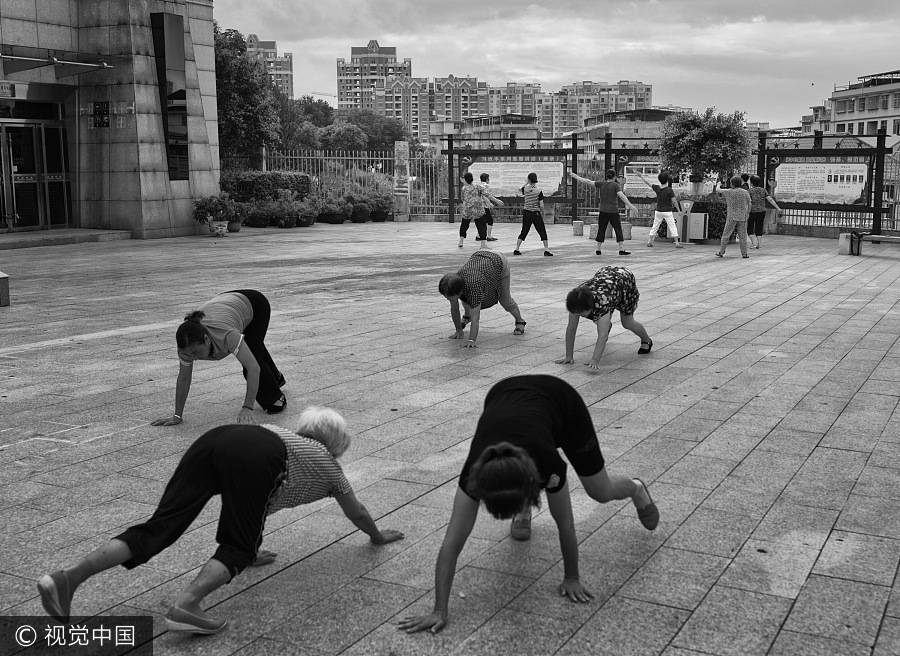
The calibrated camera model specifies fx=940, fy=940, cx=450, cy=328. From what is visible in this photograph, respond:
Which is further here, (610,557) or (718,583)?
(610,557)

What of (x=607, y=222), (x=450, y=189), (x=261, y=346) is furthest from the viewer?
(x=450, y=189)

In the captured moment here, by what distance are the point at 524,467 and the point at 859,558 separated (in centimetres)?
199

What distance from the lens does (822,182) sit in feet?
77.1

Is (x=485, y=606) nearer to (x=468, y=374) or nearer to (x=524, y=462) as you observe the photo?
(x=524, y=462)

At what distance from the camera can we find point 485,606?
3939 mm

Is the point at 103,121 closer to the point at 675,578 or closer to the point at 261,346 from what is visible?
the point at 261,346

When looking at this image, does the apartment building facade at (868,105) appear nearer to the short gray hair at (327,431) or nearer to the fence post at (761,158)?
the fence post at (761,158)

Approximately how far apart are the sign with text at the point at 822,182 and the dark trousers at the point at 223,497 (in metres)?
22.2

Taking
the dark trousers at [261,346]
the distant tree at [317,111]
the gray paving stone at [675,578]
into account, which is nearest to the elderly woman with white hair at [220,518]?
the gray paving stone at [675,578]

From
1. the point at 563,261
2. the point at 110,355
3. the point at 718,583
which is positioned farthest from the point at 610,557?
the point at 563,261

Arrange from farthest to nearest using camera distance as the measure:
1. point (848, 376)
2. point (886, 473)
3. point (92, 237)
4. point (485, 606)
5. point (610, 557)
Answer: point (92, 237) → point (848, 376) → point (886, 473) → point (610, 557) → point (485, 606)

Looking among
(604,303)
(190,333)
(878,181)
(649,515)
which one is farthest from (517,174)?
(649,515)

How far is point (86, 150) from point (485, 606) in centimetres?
2209

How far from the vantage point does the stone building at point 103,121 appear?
22.1 m
